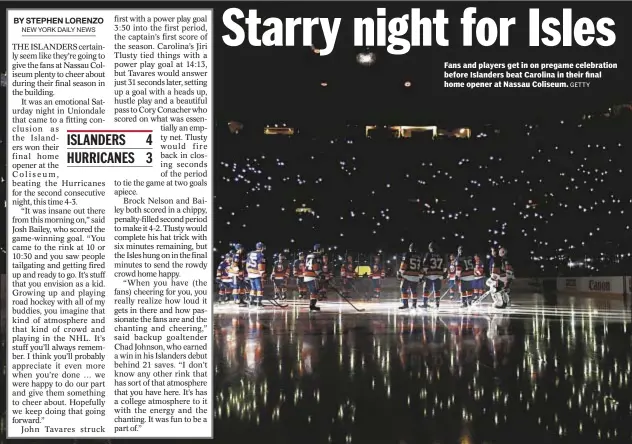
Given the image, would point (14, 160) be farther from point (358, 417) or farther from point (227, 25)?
point (227, 25)

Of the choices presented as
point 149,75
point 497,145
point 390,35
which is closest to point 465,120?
point 497,145

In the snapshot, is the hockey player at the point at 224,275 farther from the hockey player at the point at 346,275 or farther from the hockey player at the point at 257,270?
the hockey player at the point at 346,275

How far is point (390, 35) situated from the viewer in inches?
354

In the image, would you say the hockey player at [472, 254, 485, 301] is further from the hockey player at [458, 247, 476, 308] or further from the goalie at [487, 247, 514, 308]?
the goalie at [487, 247, 514, 308]

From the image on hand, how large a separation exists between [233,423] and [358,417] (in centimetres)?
100

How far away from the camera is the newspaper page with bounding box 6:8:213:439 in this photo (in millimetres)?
4723

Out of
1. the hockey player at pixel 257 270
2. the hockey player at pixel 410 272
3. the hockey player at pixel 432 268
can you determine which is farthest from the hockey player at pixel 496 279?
the hockey player at pixel 257 270

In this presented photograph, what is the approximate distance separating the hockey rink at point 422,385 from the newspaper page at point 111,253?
0.70 m

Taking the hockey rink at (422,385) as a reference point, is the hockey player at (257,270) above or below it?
above

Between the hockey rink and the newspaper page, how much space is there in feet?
2.30

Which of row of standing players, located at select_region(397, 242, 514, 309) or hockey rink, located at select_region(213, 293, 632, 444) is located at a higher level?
row of standing players, located at select_region(397, 242, 514, 309)

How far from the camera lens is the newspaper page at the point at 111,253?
4723mm

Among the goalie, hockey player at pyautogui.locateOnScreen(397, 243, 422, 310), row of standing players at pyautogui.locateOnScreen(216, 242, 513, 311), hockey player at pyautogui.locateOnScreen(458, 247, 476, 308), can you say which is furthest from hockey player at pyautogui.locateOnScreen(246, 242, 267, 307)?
the goalie

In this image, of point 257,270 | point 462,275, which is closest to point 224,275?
point 257,270
